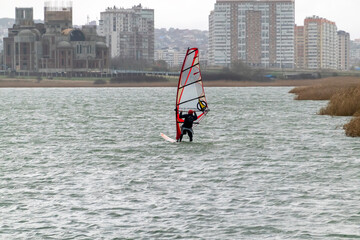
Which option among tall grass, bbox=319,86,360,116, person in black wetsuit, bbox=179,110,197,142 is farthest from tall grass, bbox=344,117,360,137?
tall grass, bbox=319,86,360,116

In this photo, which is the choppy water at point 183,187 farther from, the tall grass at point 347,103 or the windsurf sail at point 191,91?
the tall grass at point 347,103

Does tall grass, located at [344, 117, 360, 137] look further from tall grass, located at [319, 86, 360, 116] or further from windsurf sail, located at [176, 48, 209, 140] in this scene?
tall grass, located at [319, 86, 360, 116]

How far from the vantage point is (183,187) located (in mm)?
23750

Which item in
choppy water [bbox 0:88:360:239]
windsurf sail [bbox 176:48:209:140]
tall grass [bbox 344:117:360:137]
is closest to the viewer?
choppy water [bbox 0:88:360:239]

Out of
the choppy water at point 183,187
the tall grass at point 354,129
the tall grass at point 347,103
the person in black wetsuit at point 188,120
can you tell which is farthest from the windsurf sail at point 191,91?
the tall grass at point 347,103

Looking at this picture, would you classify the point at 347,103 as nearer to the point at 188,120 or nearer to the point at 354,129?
the point at 354,129

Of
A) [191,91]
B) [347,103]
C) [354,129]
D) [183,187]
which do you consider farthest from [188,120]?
[347,103]

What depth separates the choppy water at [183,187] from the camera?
18.2m

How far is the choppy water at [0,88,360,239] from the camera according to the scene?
18.2m

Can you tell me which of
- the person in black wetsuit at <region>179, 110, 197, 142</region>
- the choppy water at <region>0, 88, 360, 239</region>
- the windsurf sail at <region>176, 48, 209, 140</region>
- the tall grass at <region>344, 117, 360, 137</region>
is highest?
the windsurf sail at <region>176, 48, 209, 140</region>

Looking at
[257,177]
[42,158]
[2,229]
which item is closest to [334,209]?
[257,177]

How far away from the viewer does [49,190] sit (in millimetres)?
23594

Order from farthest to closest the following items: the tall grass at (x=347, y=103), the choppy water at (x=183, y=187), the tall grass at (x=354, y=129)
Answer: the tall grass at (x=347, y=103), the tall grass at (x=354, y=129), the choppy water at (x=183, y=187)

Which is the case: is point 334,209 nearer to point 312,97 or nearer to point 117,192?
point 117,192
